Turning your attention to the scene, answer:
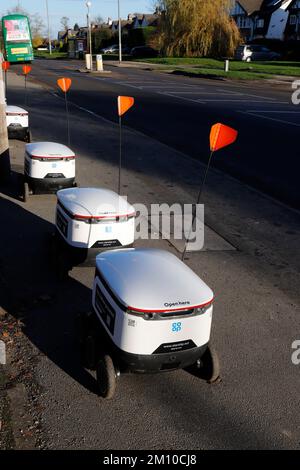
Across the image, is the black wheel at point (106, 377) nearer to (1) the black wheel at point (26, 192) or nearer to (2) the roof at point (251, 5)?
(1) the black wheel at point (26, 192)

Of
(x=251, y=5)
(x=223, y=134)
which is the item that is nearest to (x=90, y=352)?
(x=223, y=134)

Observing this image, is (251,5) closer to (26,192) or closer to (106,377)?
(26,192)

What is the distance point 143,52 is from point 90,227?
78555 millimetres

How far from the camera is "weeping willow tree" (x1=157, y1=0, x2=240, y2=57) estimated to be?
58.5 m

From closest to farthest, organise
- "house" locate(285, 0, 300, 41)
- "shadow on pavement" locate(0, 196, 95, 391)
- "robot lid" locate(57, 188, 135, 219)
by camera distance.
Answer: "shadow on pavement" locate(0, 196, 95, 391) < "robot lid" locate(57, 188, 135, 219) < "house" locate(285, 0, 300, 41)

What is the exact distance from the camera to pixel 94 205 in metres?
5.96

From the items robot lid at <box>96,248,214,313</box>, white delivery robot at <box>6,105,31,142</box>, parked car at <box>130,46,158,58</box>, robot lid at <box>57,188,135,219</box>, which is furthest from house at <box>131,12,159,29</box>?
robot lid at <box>96,248,214,313</box>

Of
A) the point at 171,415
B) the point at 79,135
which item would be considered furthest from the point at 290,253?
the point at 79,135

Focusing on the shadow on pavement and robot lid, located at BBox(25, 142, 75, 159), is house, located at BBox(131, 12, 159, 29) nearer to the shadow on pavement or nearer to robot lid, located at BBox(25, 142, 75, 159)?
robot lid, located at BBox(25, 142, 75, 159)

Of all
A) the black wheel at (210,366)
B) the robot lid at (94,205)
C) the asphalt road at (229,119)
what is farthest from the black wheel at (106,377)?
the asphalt road at (229,119)

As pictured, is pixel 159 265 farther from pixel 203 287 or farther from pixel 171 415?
pixel 171 415

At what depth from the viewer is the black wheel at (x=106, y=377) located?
4070mm

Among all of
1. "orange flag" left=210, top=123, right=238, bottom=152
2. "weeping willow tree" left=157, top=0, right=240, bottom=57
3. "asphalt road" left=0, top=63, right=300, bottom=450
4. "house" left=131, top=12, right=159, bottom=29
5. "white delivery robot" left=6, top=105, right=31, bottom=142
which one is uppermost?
"house" left=131, top=12, right=159, bottom=29

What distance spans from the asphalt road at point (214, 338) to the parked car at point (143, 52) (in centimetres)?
7301
